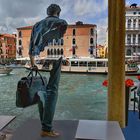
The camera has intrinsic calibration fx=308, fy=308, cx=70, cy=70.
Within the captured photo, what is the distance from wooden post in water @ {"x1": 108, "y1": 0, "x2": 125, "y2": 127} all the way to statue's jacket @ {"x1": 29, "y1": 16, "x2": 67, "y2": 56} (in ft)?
1.35

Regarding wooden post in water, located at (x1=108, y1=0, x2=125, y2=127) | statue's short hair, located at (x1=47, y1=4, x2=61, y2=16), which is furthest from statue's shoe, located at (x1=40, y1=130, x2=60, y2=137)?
statue's short hair, located at (x1=47, y1=4, x2=61, y2=16)

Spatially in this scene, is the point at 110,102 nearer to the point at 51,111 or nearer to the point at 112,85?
the point at 112,85

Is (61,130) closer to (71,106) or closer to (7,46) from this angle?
(71,106)

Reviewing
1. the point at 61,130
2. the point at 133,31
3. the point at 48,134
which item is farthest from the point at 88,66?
the point at 48,134

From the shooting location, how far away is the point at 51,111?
2.14m

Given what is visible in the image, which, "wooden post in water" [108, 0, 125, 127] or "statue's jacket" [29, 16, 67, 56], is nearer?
"statue's jacket" [29, 16, 67, 56]

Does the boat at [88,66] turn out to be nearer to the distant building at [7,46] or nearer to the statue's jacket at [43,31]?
the statue's jacket at [43,31]

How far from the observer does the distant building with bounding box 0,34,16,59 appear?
130ft

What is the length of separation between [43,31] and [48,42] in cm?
10

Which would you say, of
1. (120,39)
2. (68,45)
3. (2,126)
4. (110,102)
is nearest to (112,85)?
(110,102)

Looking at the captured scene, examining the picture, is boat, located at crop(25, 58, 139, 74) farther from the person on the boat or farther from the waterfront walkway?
the person on the boat

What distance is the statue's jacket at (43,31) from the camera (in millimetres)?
2080

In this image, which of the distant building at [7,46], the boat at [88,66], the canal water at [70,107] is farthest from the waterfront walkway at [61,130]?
the distant building at [7,46]

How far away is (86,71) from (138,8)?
585 inches
